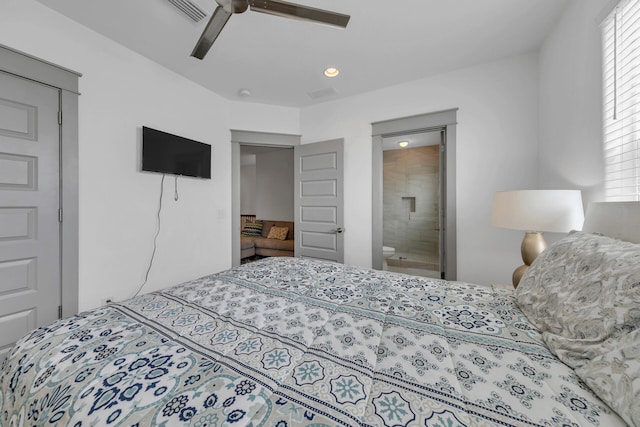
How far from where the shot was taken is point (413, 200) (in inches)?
188

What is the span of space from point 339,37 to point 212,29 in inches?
41.9

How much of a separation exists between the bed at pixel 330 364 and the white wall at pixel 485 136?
1447mm

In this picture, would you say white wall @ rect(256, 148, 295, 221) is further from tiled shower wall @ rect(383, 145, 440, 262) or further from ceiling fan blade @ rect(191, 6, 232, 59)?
ceiling fan blade @ rect(191, 6, 232, 59)

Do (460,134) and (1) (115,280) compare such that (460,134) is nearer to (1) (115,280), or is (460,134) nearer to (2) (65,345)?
(2) (65,345)

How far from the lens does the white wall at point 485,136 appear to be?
2.35 metres

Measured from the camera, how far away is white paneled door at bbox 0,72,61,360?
5.42 ft

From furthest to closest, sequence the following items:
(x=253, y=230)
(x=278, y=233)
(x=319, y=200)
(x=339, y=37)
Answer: (x=253, y=230)
(x=278, y=233)
(x=319, y=200)
(x=339, y=37)

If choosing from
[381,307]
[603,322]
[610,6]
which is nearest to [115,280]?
[381,307]

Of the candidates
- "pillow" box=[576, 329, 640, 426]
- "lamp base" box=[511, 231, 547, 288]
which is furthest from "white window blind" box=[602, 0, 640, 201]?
"pillow" box=[576, 329, 640, 426]

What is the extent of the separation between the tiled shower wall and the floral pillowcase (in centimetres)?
365

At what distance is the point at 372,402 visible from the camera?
23.5 inches

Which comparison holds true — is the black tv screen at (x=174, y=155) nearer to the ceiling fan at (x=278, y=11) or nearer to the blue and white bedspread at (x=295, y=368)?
the ceiling fan at (x=278, y=11)

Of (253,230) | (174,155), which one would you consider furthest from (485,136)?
(253,230)

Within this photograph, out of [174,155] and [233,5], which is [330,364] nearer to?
[233,5]
